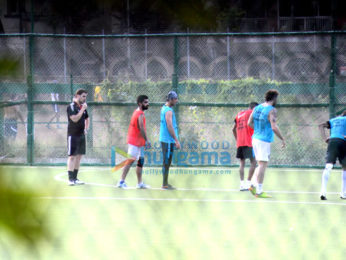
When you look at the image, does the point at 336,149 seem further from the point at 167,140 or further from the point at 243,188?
the point at 167,140

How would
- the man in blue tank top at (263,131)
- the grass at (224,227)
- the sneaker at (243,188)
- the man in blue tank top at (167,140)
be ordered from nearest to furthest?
1. the man in blue tank top at (167,140)
2. the grass at (224,227)
3. the man in blue tank top at (263,131)
4. the sneaker at (243,188)

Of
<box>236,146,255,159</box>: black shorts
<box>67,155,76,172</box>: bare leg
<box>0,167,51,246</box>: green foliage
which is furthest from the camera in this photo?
<box>236,146,255,159</box>: black shorts

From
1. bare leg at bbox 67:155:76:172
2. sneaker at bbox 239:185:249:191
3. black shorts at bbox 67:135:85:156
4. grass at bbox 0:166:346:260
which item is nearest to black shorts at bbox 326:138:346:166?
grass at bbox 0:166:346:260

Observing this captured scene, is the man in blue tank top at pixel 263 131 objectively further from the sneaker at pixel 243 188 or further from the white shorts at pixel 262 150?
the sneaker at pixel 243 188

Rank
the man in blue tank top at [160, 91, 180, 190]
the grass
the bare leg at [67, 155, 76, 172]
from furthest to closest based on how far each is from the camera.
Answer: the bare leg at [67, 155, 76, 172] → the grass → the man in blue tank top at [160, 91, 180, 190]

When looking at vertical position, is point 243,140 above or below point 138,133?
below

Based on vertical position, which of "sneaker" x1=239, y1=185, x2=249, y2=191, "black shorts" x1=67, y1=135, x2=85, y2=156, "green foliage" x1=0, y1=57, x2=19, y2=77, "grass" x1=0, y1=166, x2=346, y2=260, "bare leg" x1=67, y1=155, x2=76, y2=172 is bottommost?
"grass" x1=0, y1=166, x2=346, y2=260

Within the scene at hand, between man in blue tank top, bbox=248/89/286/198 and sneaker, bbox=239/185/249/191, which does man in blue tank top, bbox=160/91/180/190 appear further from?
sneaker, bbox=239/185/249/191

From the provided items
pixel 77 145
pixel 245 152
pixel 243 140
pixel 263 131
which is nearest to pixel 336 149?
pixel 263 131

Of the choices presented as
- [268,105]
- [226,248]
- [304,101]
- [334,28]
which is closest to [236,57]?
[334,28]

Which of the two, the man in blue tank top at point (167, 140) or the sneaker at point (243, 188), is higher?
the man in blue tank top at point (167, 140)

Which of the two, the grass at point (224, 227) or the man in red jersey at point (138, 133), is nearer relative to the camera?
the grass at point (224, 227)

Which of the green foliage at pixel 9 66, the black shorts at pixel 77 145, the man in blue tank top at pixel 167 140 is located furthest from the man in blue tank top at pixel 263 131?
the green foliage at pixel 9 66

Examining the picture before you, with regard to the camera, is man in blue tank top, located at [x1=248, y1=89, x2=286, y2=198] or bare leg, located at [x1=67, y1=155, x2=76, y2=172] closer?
man in blue tank top, located at [x1=248, y1=89, x2=286, y2=198]
